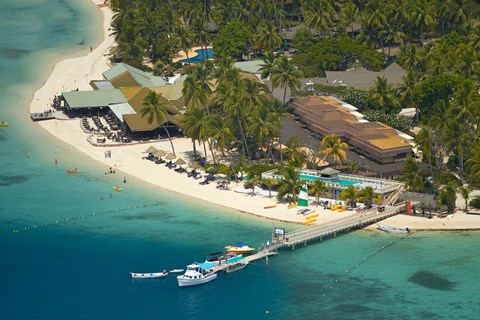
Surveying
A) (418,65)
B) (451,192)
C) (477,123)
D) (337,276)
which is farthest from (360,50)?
(337,276)

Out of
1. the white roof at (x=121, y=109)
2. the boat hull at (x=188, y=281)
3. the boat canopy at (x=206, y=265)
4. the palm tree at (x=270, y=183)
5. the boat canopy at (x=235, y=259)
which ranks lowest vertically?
the boat hull at (x=188, y=281)

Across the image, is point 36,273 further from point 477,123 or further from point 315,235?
point 477,123

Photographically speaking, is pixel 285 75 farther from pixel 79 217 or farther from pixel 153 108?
pixel 79 217

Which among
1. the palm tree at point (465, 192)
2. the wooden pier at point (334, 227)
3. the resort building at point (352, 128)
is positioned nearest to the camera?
the wooden pier at point (334, 227)

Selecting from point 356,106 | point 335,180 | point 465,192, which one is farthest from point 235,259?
point 356,106

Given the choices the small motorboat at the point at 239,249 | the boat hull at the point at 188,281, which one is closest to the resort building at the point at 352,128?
the small motorboat at the point at 239,249

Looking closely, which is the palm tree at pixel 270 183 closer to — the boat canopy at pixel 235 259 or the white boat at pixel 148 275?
the boat canopy at pixel 235 259
